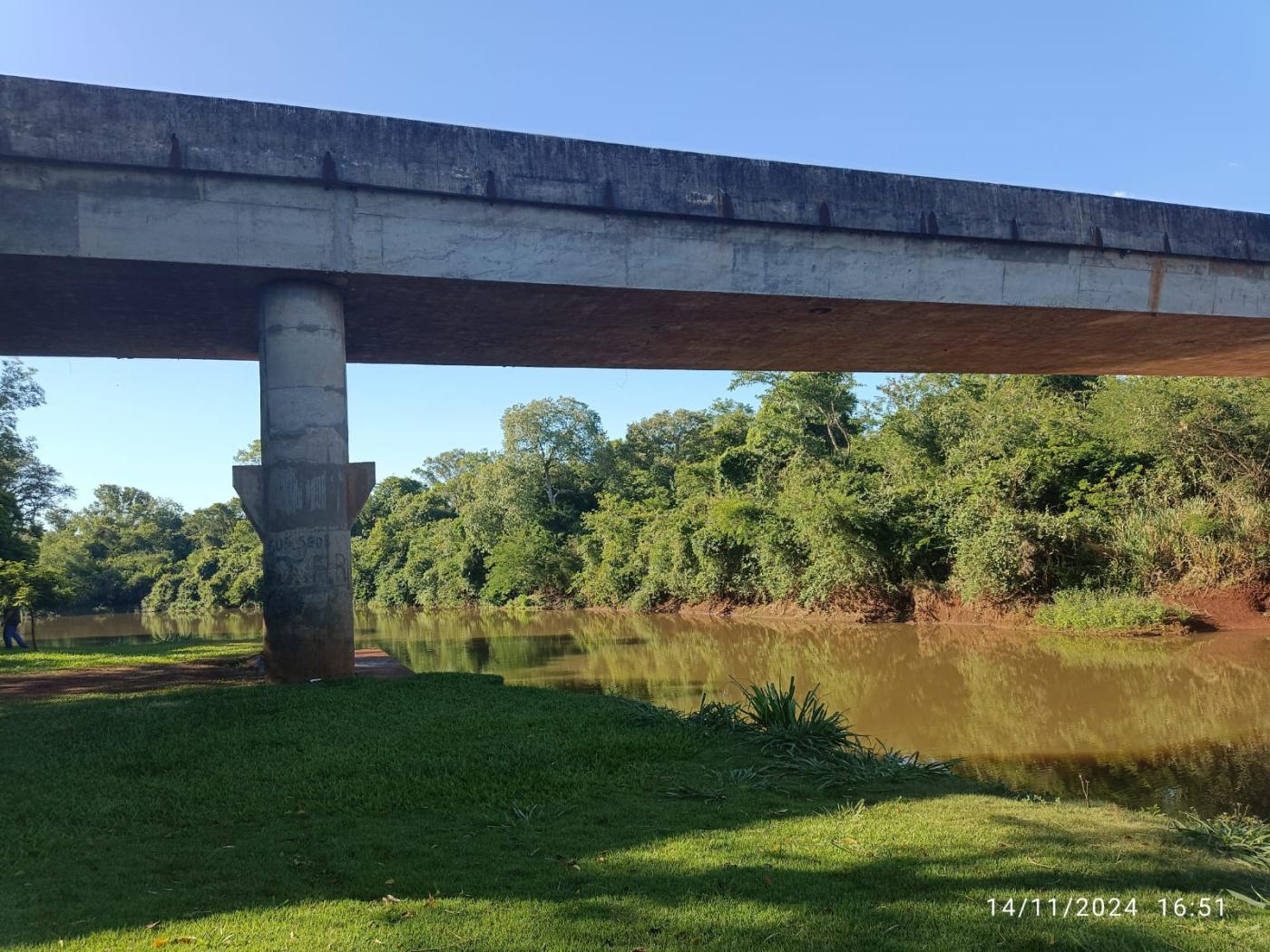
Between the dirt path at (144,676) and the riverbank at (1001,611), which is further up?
the dirt path at (144,676)

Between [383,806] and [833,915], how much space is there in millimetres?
2893

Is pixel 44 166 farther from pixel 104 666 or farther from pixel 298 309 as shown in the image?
pixel 104 666

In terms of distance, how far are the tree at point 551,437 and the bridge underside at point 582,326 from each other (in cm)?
3757

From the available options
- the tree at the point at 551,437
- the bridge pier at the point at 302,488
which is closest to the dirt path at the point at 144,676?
the bridge pier at the point at 302,488

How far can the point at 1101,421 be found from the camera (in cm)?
2245

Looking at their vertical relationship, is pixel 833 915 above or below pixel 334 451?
below

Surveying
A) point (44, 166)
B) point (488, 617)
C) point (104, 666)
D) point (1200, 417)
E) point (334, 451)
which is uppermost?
point (44, 166)

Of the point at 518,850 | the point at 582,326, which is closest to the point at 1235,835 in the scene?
the point at 518,850

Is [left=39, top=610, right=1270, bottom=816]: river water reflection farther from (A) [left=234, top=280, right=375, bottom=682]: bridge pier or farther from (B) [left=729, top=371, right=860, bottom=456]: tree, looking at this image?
(B) [left=729, top=371, right=860, bottom=456]: tree

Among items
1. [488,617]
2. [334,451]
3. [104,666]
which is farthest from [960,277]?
[488,617]

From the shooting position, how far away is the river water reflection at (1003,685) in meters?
8.12

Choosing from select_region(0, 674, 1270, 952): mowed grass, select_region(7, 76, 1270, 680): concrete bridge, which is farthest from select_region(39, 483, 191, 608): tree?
select_region(0, 674, 1270, 952): mowed grass

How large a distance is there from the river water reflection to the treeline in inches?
92.5

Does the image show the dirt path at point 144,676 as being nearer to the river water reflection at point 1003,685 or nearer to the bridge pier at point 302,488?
the bridge pier at point 302,488
